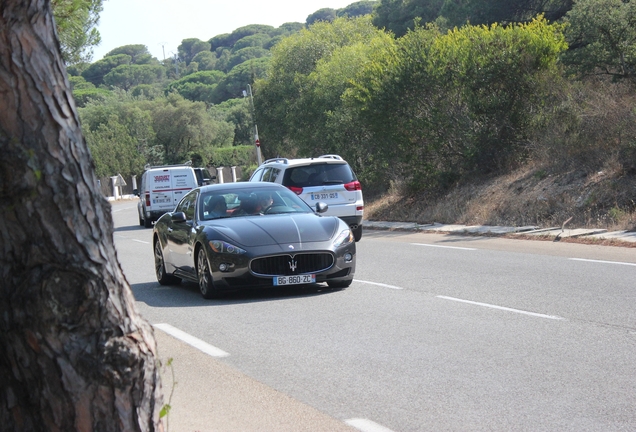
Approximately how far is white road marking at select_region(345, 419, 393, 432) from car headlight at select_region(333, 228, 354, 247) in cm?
594

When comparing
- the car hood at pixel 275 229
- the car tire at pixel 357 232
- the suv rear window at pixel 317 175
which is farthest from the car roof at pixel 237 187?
the car tire at pixel 357 232

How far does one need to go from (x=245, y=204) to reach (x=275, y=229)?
1.27m

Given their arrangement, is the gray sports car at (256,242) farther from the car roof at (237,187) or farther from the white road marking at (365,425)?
the white road marking at (365,425)

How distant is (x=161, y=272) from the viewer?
13781mm

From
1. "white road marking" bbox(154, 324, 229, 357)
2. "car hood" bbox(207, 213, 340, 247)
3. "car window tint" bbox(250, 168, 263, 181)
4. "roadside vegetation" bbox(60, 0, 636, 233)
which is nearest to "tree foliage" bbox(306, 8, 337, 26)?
"roadside vegetation" bbox(60, 0, 636, 233)

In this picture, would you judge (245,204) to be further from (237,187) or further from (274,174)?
(274,174)

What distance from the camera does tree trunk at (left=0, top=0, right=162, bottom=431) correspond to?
323cm

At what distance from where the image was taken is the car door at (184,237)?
12.3 metres

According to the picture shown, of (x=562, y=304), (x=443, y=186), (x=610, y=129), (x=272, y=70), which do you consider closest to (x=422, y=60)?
(x=443, y=186)

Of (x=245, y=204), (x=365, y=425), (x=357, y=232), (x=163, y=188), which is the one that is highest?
(x=245, y=204)

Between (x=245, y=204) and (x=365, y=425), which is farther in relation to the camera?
(x=245, y=204)

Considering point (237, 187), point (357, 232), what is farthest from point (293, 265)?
point (357, 232)

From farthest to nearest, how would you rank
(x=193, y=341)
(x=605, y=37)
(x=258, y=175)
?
(x=605, y=37)
(x=258, y=175)
(x=193, y=341)

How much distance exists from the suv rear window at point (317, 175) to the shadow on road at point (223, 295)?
6.45 metres
